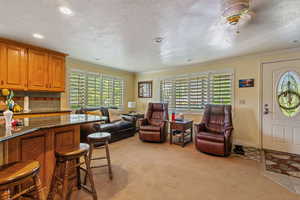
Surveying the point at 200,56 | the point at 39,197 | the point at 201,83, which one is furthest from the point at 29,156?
the point at 201,83

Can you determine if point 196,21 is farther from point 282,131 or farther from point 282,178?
point 282,131

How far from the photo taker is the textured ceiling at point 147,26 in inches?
70.9

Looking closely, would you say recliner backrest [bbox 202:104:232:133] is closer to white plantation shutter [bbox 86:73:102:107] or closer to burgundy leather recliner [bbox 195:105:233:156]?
burgundy leather recliner [bbox 195:105:233:156]

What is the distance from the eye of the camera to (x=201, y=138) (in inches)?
131

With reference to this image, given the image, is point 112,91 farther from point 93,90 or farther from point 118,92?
point 93,90

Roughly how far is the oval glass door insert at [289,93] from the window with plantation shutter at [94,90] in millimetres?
4939

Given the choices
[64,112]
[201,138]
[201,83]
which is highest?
[201,83]

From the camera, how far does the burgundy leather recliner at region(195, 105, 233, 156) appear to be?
3049 millimetres

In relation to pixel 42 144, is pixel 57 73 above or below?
above

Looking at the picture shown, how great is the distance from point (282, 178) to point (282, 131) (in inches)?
64.5

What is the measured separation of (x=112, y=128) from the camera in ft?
13.4

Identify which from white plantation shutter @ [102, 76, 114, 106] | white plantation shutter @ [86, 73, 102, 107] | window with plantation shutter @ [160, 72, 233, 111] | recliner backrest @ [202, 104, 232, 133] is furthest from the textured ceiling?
white plantation shutter @ [102, 76, 114, 106]

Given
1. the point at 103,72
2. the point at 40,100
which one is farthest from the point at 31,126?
the point at 103,72

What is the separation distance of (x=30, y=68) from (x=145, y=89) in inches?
150
